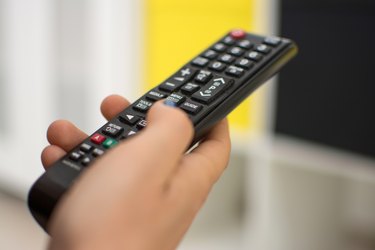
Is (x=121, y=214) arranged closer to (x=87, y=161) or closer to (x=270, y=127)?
(x=87, y=161)

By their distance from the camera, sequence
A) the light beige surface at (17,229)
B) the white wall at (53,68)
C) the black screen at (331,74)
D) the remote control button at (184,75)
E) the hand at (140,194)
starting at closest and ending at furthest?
the hand at (140,194)
the remote control button at (184,75)
the black screen at (331,74)
the light beige surface at (17,229)
the white wall at (53,68)

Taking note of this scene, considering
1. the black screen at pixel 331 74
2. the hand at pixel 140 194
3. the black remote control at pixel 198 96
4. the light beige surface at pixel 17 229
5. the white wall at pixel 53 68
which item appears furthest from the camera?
the white wall at pixel 53 68

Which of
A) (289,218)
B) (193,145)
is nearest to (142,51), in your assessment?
(289,218)

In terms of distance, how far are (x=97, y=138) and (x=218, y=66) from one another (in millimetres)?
151

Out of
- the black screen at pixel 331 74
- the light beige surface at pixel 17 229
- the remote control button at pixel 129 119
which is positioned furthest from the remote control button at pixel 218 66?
the light beige surface at pixel 17 229

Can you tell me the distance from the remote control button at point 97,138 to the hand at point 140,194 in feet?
0.28

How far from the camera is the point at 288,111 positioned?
3.46ft

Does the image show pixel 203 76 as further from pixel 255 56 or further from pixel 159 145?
pixel 159 145

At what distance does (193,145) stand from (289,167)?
69cm

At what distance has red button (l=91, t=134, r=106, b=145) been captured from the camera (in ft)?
1.57

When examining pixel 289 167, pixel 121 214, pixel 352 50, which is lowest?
pixel 289 167

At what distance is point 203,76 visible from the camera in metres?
0.54

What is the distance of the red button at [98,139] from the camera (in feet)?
1.57

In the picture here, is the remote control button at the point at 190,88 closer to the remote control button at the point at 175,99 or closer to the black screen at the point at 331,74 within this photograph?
the remote control button at the point at 175,99
